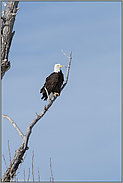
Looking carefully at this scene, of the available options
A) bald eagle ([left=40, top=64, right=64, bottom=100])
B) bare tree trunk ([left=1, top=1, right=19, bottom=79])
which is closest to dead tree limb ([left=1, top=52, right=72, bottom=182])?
bare tree trunk ([left=1, top=1, right=19, bottom=79])

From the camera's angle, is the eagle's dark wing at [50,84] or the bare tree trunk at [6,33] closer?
the bare tree trunk at [6,33]

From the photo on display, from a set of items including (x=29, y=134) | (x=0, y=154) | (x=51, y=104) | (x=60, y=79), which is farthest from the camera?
(x=60, y=79)

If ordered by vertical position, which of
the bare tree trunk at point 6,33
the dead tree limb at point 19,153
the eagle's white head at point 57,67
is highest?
the eagle's white head at point 57,67

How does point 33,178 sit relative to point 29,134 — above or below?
below

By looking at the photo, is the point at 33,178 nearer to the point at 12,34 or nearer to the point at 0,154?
the point at 0,154

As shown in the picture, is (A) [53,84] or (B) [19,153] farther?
(A) [53,84]

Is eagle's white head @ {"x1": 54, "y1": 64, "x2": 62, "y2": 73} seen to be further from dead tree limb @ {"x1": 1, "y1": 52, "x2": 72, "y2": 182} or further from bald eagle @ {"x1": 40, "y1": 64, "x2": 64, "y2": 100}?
dead tree limb @ {"x1": 1, "y1": 52, "x2": 72, "y2": 182}

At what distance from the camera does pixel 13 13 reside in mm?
3908

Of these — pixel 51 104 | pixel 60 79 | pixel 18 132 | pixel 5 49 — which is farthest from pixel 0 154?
pixel 60 79

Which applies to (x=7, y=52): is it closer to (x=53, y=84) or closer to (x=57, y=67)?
(x=53, y=84)

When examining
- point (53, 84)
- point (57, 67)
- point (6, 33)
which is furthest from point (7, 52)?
point (57, 67)

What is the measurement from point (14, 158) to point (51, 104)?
1.22 m

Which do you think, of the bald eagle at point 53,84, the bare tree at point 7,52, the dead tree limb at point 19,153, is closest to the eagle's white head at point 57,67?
the bald eagle at point 53,84

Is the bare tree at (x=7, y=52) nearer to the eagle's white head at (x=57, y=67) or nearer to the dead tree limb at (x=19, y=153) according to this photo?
the dead tree limb at (x=19, y=153)
